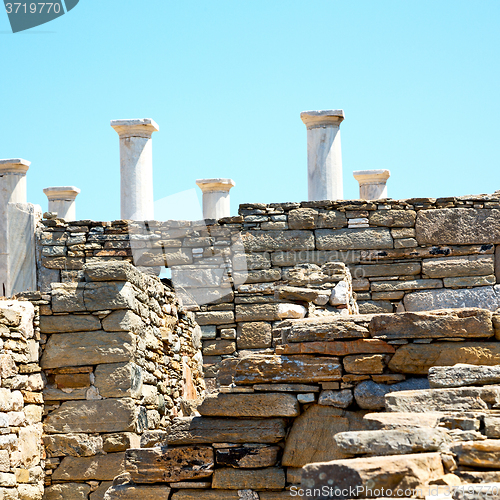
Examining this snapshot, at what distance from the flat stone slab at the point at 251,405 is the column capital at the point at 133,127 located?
297 inches

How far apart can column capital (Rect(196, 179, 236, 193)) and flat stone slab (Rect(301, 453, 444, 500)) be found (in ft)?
39.8

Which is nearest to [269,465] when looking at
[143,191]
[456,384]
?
[456,384]

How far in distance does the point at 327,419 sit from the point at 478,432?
5.17 feet

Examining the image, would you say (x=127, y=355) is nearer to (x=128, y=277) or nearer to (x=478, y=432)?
(x=128, y=277)

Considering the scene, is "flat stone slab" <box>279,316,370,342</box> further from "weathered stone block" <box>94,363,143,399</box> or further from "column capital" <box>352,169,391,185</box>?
"column capital" <box>352,169,391,185</box>

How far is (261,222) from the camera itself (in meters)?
9.69

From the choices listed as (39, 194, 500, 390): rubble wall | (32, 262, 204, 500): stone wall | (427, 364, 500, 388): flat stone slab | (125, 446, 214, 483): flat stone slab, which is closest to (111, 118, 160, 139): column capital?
(39, 194, 500, 390): rubble wall

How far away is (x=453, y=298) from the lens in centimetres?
962

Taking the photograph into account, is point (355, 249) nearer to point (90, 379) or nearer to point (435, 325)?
point (90, 379)

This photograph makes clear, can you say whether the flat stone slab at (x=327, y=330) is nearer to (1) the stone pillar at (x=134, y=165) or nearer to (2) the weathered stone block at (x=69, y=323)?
(2) the weathered stone block at (x=69, y=323)

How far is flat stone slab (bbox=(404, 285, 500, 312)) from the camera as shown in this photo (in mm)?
9578

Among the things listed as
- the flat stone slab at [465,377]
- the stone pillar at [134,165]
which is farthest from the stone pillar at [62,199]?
the flat stone slab at [465,377]

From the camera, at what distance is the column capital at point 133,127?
11.5 metres

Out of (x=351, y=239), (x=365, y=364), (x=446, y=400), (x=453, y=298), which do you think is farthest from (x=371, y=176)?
(x=446, y=400)
